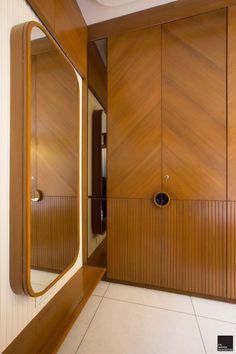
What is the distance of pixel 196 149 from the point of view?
1721 mm

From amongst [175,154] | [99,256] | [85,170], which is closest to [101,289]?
[99,256]

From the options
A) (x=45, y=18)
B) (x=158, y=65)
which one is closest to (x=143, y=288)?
(x=158, y=65)

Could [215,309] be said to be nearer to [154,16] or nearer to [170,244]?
[170,244]

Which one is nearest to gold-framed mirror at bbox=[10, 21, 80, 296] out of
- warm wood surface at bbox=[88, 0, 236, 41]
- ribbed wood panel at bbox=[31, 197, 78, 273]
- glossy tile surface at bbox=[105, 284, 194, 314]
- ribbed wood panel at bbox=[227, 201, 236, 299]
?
ribbed wood panel at bbox=[31, 197, 78, 273]

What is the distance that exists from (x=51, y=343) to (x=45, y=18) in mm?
2041

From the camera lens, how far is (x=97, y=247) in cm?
211

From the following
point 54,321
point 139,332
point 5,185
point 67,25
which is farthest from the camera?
point 67,25

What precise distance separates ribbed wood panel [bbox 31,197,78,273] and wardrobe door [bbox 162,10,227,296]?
3.02 ft

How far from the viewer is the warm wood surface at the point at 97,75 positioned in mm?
1995

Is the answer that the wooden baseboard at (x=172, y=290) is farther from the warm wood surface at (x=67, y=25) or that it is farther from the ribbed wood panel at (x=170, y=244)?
the warm wood surface at (x=67, y=25)

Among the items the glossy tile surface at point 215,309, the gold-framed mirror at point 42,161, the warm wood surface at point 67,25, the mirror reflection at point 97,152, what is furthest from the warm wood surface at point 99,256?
the warm wood surface at point 67,25

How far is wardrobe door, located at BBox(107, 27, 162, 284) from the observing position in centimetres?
182

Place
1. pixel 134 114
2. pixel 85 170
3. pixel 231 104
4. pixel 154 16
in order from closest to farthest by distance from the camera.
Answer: pixel 231 104 → pixel 154 16 → pixel 134 114 → pixel 85 170

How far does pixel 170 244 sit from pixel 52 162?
1.36m
